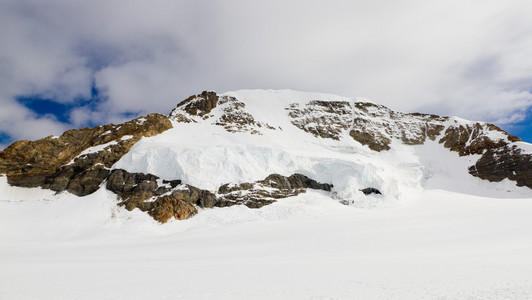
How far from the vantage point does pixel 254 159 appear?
35.0m

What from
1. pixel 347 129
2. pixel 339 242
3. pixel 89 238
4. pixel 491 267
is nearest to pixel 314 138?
pixel 347 129

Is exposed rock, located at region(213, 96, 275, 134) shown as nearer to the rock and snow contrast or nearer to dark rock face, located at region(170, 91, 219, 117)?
the rock and snow contrast

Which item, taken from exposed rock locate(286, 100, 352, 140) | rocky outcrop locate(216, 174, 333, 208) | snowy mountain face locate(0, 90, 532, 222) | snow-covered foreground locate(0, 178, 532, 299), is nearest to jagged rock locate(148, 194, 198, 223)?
snowy mountain face locate(0, 90, 532, 222)

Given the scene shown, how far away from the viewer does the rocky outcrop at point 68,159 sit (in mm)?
31266

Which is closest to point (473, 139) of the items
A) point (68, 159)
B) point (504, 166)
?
point (504, 166)

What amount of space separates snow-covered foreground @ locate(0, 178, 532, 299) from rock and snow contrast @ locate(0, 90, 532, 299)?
11cm

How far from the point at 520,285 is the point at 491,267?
2.73m

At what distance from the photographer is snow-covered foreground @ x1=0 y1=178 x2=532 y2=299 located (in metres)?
8.26

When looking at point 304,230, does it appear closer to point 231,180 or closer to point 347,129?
point 231,180

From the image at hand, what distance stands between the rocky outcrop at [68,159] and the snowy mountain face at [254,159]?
127 millimetres

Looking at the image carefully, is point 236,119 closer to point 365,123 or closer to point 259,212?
point 259,212

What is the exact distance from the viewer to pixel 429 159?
54.3 meters

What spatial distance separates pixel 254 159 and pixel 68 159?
Result: 2509 centimetres

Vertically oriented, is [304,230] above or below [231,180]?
below
